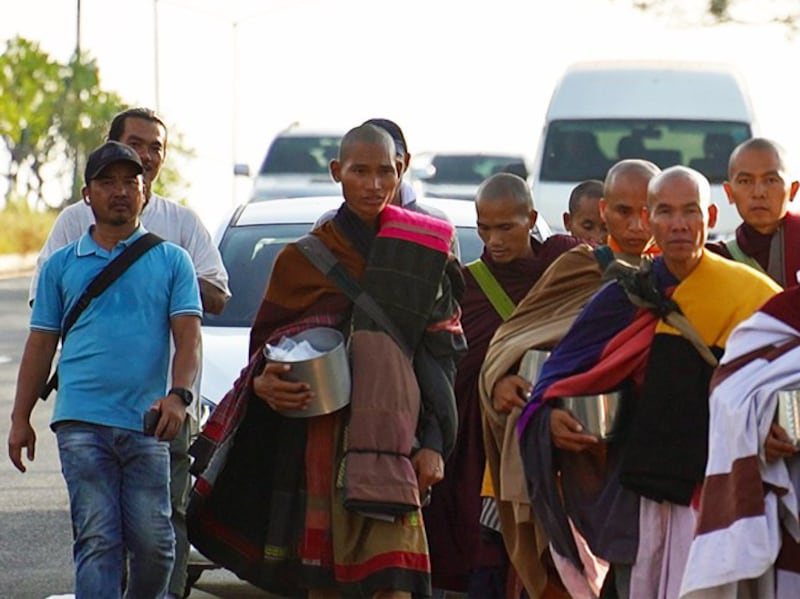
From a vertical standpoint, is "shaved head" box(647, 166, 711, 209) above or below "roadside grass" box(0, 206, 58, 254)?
above

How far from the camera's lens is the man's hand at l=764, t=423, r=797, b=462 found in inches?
271

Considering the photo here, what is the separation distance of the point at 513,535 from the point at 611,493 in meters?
1.13

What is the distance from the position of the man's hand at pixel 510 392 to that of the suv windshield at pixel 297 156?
21.7m

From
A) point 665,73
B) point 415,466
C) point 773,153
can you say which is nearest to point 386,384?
point 415,466

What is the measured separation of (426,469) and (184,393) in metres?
0.96

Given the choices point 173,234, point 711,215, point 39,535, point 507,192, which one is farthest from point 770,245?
point 39,535

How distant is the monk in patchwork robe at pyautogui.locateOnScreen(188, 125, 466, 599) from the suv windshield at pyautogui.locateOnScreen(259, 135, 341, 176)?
22417 mm

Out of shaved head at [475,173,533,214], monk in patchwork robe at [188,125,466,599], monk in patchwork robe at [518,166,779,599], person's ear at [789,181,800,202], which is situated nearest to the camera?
monk in patchwork robe at [518,166,779,599]

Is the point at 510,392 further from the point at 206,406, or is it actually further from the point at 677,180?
the point at 206,406

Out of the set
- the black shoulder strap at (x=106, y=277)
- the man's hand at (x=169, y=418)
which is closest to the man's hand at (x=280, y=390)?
the man's hand at (x=169, y=418)

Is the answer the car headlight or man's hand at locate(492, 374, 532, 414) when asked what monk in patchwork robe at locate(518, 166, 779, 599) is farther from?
the car headlight

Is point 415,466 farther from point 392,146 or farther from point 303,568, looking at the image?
point 392,146

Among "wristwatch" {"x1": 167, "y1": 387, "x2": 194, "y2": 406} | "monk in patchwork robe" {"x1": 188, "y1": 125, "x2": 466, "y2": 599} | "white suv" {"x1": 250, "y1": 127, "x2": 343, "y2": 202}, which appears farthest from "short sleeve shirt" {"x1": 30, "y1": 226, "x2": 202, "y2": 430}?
"white suv" {"x1": 250, "y1": 127, "x2": 343, "y2": 202}

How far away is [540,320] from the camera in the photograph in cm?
852
